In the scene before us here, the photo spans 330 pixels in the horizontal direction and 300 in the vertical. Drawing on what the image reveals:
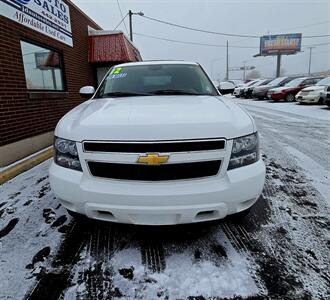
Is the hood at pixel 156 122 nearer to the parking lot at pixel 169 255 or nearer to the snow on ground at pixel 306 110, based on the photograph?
the parking lot at pixel 169 255

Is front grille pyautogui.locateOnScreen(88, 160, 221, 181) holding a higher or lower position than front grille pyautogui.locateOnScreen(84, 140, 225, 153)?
lower

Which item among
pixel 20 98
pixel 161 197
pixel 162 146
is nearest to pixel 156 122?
pixel 162 146

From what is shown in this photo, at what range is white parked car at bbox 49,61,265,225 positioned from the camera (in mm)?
1911

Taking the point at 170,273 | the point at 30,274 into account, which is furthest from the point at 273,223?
the point at 30,274

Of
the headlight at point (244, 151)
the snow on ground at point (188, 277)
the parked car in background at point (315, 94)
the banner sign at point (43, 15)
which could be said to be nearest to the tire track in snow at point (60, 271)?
the snow on ground at point (188, 277)

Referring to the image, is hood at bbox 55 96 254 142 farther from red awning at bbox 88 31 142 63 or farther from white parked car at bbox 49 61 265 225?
red awning at bbox 88 31 142 63

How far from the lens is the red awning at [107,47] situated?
9.37 m

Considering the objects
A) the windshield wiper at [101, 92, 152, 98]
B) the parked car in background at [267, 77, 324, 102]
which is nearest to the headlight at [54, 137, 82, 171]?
the windshield wiper at [101, 92, 152, 98]

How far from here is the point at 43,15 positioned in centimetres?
579

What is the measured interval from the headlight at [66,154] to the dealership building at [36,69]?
266cm

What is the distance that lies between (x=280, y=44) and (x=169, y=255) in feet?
198

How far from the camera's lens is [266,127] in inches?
325

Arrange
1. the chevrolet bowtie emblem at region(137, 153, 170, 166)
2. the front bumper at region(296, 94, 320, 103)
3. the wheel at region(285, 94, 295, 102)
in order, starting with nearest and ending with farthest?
the chevrolet bowtie emblem at region(137, 153, 170, 166)
the front bumper at region(296, 94, 320, 103)
the wheel at region(285, 94, 295, 102)

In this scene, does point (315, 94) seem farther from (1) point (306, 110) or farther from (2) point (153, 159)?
(2) point (153, 159)
